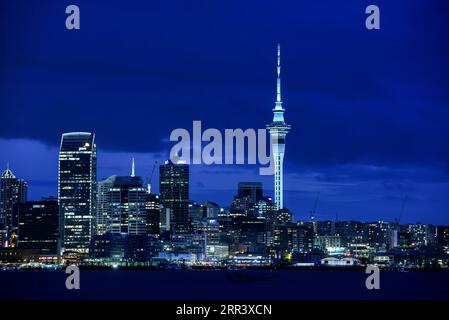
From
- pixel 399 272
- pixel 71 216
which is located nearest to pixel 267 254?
pixel 399 272

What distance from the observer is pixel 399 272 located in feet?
552

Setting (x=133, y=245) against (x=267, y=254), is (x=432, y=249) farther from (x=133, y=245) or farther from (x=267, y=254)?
(x=133, y=245)

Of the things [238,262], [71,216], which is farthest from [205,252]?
[71,216]

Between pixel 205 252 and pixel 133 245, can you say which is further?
pixel 205 252

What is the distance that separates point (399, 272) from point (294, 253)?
58.4 ft
